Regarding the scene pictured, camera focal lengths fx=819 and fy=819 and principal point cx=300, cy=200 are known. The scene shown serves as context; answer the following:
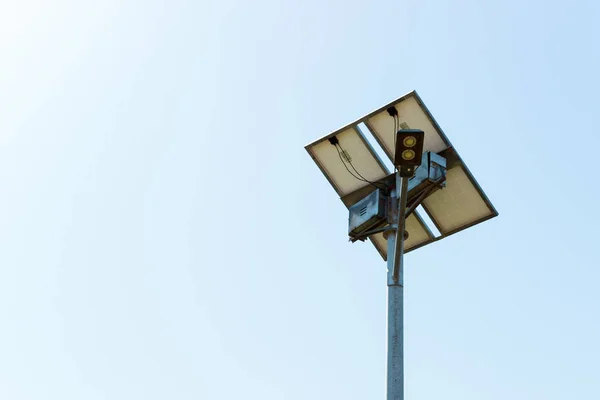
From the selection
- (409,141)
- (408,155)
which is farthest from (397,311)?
(409,141)

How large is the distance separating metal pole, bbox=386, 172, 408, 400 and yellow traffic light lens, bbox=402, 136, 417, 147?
340 mm

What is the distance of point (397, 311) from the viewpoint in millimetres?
7219

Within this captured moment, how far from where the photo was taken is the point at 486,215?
30.1ft

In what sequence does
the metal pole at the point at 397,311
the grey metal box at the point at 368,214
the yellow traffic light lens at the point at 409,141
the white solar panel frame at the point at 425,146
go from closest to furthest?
the yellow traffic light lens at the point at 409,141 → the metal pole at the point at 397,311 → the grey metal box at the point at 368,214 → the white solar panel frame at the point at 425,146

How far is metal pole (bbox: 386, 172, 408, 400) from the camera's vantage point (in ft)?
22.2

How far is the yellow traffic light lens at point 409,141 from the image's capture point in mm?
6543

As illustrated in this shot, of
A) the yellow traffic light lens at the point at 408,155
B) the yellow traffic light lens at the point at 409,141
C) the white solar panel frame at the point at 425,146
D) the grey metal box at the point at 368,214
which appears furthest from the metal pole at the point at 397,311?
the white solar panel frame at the point at 425,146

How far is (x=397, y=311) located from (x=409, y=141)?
1.59 m

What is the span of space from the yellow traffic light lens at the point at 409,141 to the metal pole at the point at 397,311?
340 mm

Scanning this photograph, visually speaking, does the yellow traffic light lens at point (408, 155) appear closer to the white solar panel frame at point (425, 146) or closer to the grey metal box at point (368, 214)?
the grey metal box at point (368, 214)

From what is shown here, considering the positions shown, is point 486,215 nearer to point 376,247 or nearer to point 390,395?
point 376,247

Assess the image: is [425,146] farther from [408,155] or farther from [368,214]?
[408,155]

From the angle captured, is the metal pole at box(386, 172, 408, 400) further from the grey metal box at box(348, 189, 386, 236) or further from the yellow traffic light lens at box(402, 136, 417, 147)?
the grey metal box at box(348, 189, 386, 236)

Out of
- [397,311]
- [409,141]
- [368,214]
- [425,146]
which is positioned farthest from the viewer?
[425,146]
